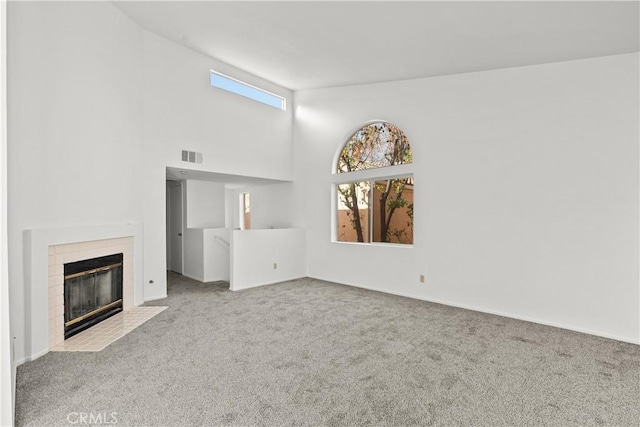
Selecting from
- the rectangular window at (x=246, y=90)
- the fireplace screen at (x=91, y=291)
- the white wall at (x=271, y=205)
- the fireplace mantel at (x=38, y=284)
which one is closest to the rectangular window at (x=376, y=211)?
the white wall at (x=271, y=205)

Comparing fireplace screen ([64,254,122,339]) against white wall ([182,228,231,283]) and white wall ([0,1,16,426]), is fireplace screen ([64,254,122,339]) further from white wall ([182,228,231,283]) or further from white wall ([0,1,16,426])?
white wall ([182,228,231,283])

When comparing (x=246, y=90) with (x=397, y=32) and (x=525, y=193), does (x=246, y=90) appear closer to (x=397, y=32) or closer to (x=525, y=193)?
(x=397, y=32)

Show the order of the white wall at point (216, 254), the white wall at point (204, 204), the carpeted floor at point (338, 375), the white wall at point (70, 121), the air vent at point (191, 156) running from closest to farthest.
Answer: the carpeted floor at point (338, 375) → the white wall at point (70, 121) → the air vent at point (191, 156) → the white wall at point (216, 254) → the white wall at point (204, 204)

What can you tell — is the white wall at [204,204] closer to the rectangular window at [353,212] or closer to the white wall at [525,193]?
the rectangular window at [353,212]

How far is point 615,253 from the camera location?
3652mm

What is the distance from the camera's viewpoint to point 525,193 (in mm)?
4176

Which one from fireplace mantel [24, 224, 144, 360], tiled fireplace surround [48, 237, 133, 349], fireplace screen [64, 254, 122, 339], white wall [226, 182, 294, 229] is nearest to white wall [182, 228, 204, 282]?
white wall [226, 182, 294, 229]

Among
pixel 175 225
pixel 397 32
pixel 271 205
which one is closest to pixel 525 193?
pixel 397 32

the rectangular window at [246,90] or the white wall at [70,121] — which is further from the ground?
the rectangular window at [246,90]

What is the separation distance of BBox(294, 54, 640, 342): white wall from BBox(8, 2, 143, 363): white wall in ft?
12.0

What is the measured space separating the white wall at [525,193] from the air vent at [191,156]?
2.84 metres

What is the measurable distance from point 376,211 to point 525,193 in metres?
2.35

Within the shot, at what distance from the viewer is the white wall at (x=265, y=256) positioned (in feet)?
18.5

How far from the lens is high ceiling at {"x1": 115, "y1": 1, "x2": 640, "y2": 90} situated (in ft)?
10.7
